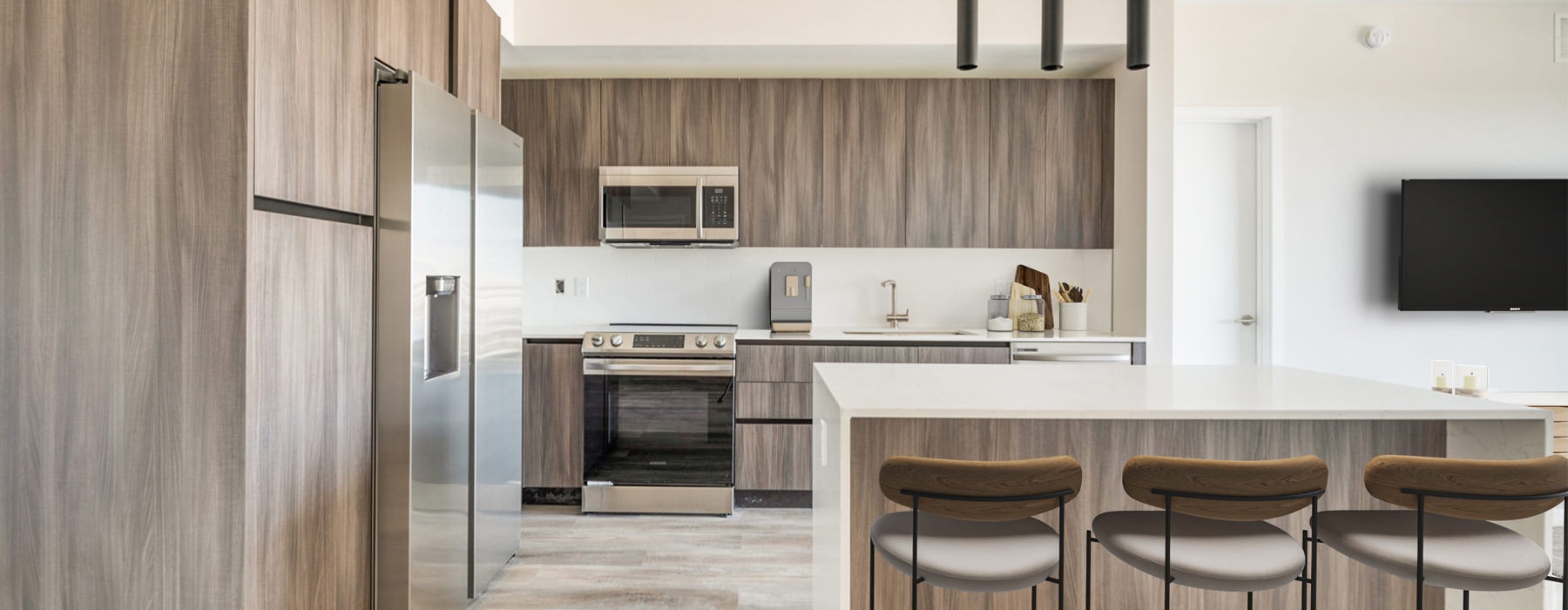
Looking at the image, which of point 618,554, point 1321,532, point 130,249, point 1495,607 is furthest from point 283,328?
point 1495,607

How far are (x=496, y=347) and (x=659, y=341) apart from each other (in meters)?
1.02

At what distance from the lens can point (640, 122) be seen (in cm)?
403

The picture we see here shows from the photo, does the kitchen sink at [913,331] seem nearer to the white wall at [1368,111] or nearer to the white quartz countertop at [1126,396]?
the white quartz countertop at [1126,396]

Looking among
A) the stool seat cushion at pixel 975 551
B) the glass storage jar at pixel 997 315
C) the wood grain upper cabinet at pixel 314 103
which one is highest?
the wood grain upper cabinet at pixel 314 103

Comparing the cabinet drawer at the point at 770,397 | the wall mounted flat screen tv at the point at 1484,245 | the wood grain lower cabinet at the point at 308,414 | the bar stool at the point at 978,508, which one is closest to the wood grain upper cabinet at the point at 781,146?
the cabinet drawer at the point at 770,397

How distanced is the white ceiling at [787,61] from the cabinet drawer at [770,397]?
151cm

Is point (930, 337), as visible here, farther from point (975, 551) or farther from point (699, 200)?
point (975, 551)

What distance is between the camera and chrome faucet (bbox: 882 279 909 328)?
431cm

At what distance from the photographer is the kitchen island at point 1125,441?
1917 mm

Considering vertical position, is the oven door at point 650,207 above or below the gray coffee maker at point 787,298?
above

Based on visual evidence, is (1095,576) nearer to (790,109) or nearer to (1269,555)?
(1269,555)

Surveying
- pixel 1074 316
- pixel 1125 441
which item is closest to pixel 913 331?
pixel 1074 316

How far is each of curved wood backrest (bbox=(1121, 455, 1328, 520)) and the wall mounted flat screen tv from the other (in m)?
3.23

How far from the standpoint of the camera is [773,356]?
377 centimetres
